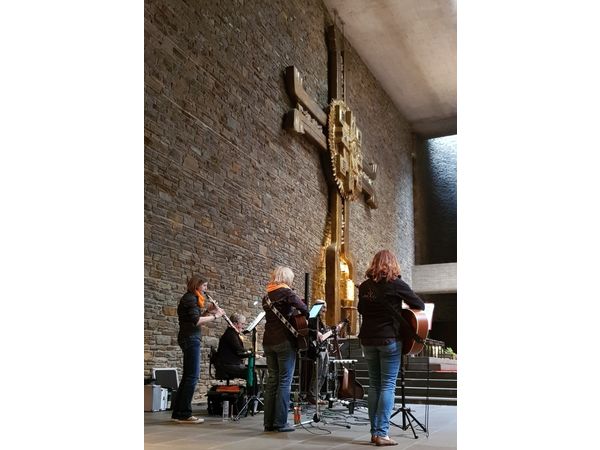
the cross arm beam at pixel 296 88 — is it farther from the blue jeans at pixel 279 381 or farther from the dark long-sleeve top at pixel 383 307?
the dark long-sleeve top at pixel 383 307

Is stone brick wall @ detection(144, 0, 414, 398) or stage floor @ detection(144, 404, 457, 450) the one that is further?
stone brick wall @ detection(144, 0, 414, 398)

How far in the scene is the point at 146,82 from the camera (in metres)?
7.79

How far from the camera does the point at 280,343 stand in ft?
16.9

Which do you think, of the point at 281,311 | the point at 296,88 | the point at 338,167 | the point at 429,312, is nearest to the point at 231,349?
the point at 281,311

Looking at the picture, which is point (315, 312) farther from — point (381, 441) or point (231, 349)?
point (231, 349)

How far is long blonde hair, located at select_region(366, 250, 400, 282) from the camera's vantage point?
15.0 ft

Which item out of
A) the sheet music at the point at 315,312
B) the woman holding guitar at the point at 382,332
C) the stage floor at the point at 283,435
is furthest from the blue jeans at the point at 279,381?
the woman holding guitar at the point at 382,332

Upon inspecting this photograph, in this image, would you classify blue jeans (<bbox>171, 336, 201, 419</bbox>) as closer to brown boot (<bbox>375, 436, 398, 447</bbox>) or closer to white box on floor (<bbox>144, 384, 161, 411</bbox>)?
white box on floor (<bbox>144, 384, 161, 411</bbox>)

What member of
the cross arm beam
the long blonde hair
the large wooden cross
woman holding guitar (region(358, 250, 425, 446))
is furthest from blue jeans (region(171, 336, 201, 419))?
the large wooden cross

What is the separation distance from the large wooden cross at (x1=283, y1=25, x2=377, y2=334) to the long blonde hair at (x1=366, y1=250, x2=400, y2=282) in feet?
25.7

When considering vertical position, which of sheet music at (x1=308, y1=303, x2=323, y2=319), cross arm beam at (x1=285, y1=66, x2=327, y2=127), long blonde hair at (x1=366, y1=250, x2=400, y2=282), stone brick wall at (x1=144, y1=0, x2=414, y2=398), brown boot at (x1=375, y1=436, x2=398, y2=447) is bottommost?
brown boot at (x1=375, y1=436, x2=398, y2=447)
